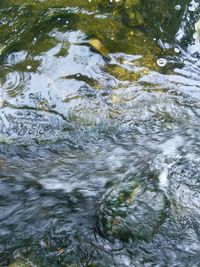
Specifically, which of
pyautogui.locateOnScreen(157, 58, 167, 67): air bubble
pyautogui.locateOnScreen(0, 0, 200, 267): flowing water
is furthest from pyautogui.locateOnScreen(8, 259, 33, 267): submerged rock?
pyautogui.locateOnScreen(157, 58, 167, 67): air bubble

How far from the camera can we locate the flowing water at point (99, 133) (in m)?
3.73

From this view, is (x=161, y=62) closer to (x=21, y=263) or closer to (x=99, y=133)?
(x=99, y=133)

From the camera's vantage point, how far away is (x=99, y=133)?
4.80 meters

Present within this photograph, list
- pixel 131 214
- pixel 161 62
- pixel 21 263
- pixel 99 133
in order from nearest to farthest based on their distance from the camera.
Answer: pixel 21 263, pixel 131 214, pixel 99 133, pixel 161 62

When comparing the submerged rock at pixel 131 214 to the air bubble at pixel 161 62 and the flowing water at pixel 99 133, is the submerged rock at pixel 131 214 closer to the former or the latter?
the flowing water at pixel 99 133

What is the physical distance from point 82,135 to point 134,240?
1522 millimetres

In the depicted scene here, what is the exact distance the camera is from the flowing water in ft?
12.2

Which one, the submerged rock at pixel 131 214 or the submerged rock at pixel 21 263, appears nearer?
the submerged rock at pixel 21 263

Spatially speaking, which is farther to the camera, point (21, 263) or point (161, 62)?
point (161, 62)

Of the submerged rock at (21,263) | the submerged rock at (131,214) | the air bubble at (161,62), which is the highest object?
the air bubble at (161,62)

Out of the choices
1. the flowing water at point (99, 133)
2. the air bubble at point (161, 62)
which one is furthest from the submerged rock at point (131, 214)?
the air bubble at point (161, 62)

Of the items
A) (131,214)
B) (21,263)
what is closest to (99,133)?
(131,214)

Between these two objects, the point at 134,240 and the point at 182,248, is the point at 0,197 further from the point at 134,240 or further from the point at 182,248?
the point at 182,248

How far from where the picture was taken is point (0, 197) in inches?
164
